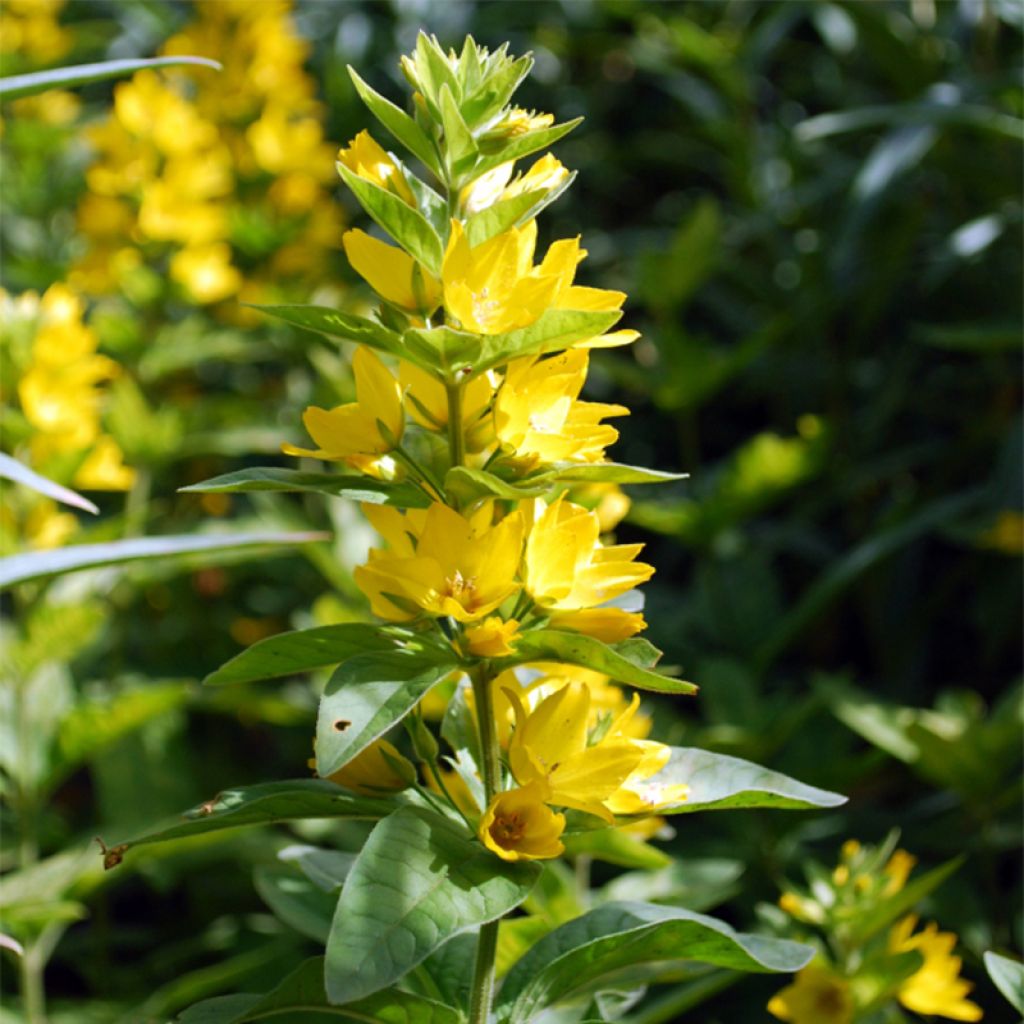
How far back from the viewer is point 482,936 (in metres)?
0.70

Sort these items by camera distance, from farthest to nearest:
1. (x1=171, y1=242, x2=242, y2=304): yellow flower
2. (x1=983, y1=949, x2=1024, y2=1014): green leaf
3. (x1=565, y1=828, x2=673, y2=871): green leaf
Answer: (x1=171, y1=242, x2=242, y2=304): yellow flower
(x1=565, y1=828, x2=673, y2=871): green leaf
(x1=983, y1=949, x2=1024, y2=1014): green leaf

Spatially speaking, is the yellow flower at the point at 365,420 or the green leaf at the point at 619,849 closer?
the yellow flower at the point at 365,420

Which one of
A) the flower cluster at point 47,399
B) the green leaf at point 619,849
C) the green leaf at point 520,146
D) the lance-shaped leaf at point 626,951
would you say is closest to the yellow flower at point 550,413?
the green leaf at point 520,146

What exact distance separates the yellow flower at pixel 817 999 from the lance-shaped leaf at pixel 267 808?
0.49m

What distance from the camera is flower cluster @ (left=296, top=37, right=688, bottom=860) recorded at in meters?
0.67

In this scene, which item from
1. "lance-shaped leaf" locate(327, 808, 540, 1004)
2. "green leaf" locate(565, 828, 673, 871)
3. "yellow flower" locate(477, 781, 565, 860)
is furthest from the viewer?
"green leaf" locate(565, 828, 673, 871)

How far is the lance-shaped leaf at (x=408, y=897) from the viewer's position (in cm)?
55

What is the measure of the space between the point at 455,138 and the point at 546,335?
127 millimetres

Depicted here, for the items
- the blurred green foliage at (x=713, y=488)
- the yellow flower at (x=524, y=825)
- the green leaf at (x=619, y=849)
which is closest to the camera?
the yellow flower at (x=524, y=825)

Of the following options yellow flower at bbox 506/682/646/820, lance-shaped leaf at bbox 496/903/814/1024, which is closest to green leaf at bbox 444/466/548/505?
yellow flower at bbox 506/682/646/820

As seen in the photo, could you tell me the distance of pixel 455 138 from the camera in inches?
27.4

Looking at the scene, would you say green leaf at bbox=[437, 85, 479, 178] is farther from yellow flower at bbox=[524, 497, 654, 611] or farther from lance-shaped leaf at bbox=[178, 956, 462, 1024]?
lance-shaped leaf at bbox=[178, 956, 462, 1024]

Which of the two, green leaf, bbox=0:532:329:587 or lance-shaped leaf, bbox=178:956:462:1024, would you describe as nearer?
lance-shaped leaf, bbox=178:956:462:1024

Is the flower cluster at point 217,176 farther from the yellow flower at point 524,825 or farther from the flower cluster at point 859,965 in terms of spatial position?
the yellow flower at point 524,825
